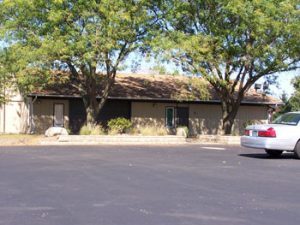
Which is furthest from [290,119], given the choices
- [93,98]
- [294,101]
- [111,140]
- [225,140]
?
[294,101]

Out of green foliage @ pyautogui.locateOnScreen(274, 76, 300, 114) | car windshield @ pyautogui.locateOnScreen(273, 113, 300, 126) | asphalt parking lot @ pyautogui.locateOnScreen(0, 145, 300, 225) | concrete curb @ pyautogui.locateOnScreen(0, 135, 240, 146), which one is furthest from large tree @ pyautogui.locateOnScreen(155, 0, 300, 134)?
green foliage @ pyautogui.locateOnScreen(274, 76, 300, 114)

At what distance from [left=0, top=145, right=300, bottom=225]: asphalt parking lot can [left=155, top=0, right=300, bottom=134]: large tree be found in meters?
12.1

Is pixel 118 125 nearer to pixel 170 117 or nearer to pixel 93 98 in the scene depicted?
pixel 93 98

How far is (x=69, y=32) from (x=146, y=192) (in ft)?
56.2

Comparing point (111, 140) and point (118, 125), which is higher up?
point (118, 125)

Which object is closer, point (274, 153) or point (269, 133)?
point (269, 133)

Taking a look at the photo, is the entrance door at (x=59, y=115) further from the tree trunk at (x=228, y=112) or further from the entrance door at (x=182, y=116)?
the tree trunk at (x=228, y=112)

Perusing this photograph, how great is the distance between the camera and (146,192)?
33.2 feet

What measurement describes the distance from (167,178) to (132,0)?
16176mm

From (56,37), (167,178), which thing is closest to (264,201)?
(167,178)

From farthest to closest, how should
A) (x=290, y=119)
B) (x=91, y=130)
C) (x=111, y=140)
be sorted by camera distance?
(x=91, y=130) < (x=111, y=140) < (x=290, y=119)

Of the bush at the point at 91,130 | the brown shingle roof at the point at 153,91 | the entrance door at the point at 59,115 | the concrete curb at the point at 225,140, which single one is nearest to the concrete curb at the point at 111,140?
the bush at the point at 91,130

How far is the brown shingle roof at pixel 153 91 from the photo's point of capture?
1287 inches

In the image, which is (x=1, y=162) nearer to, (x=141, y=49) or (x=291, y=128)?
(x=291, y=128)
